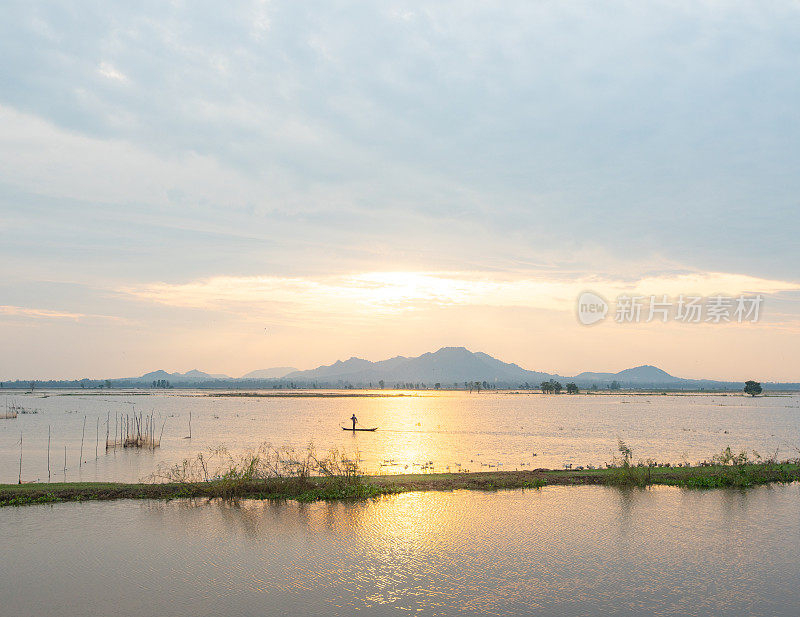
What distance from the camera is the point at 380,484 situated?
21.5m

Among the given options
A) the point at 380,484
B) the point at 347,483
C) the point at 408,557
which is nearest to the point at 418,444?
the point at 380,484

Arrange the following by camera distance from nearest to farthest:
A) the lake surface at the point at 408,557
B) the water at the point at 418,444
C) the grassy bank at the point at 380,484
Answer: the lake surface at the point at 408,557, the grassy bank at the point at 380,484, the water at the point at 418,444

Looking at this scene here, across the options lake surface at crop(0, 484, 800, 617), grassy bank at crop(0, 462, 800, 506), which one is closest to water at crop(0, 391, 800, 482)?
grassy bank at crop(0, 462, 800, 506)

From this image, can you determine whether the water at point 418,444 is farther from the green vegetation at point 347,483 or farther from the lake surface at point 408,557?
the lake surface at point 408,557

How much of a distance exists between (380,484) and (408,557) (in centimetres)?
754

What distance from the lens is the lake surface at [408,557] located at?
11297 millimetres

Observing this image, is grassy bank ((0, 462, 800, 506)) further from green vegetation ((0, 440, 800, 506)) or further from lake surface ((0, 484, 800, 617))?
lake surface ((0, 484, 800, 617))

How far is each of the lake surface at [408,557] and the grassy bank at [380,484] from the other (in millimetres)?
844

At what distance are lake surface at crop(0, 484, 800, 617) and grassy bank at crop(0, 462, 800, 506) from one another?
0.84 meters

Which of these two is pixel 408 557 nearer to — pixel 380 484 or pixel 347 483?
pixel 347 483

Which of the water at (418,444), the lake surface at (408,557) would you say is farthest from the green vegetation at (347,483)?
the water at (418,444)

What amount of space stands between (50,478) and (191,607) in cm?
1920

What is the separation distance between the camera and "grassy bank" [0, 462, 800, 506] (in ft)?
65.7

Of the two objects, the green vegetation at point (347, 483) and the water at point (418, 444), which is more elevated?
the green vegetation at point (347, 483)
